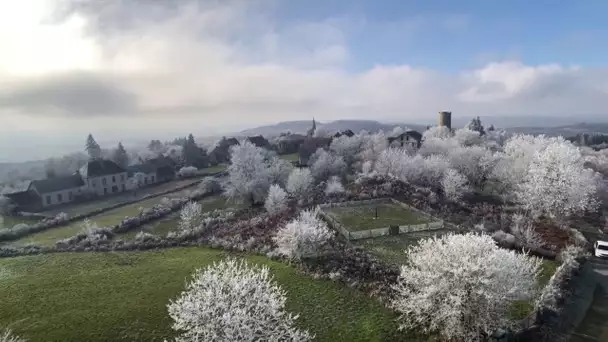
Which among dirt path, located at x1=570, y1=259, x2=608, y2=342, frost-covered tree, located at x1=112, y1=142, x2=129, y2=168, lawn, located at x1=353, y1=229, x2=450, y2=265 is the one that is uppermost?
frost-covered tree, located at x1=112, y1=142, x2=129, y2=168

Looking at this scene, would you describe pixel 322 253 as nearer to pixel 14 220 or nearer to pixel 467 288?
pixel 467 288

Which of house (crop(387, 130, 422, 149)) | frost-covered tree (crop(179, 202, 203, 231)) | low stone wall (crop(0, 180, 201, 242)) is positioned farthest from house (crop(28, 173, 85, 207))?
house (crop(387, 130, 422, 149))

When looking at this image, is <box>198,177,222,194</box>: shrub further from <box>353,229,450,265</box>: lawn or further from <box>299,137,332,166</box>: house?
<box>353,229,450,265</box>: lawn

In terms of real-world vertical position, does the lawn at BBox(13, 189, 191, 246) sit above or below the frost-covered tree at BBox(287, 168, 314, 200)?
below

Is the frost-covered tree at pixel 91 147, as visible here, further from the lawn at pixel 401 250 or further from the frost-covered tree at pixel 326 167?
the lawn at pixel 401 250

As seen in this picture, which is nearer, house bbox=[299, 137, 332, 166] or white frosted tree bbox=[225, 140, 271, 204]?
white frosted tree bbox=[225, 140, 271, 204]

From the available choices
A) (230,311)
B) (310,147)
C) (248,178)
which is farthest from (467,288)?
(310,147)
